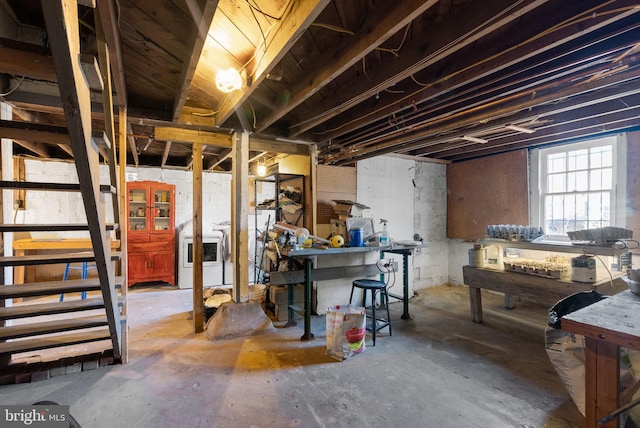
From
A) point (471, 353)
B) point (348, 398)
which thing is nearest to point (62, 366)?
point (348, 398)

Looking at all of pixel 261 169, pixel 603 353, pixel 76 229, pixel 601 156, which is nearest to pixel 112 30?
pixel 76 229

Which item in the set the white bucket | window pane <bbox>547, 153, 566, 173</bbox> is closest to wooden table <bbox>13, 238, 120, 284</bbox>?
the white bucket

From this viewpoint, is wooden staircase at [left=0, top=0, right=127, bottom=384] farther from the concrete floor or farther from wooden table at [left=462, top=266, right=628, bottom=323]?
wooden table at [left=462, top=266, right=628, bottom=323]

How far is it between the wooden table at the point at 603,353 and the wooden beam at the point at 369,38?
171cm

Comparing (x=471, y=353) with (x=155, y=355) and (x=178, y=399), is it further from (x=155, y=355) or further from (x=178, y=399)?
(x=155, y=355)

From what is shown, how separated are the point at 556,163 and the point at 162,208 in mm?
6785

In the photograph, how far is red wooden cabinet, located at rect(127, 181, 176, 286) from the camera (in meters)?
5.33

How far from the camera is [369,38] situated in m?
1.62

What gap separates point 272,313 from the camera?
4062 millimetres

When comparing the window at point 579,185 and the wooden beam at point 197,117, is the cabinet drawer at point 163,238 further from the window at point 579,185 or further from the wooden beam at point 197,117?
the window at point 579,185

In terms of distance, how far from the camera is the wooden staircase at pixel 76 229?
110cm

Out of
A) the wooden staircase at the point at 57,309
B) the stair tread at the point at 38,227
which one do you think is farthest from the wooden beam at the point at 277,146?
the stair tread at the point at 38,227

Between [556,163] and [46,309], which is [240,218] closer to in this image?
[46,309]

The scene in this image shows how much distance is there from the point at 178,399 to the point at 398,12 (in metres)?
2.83
